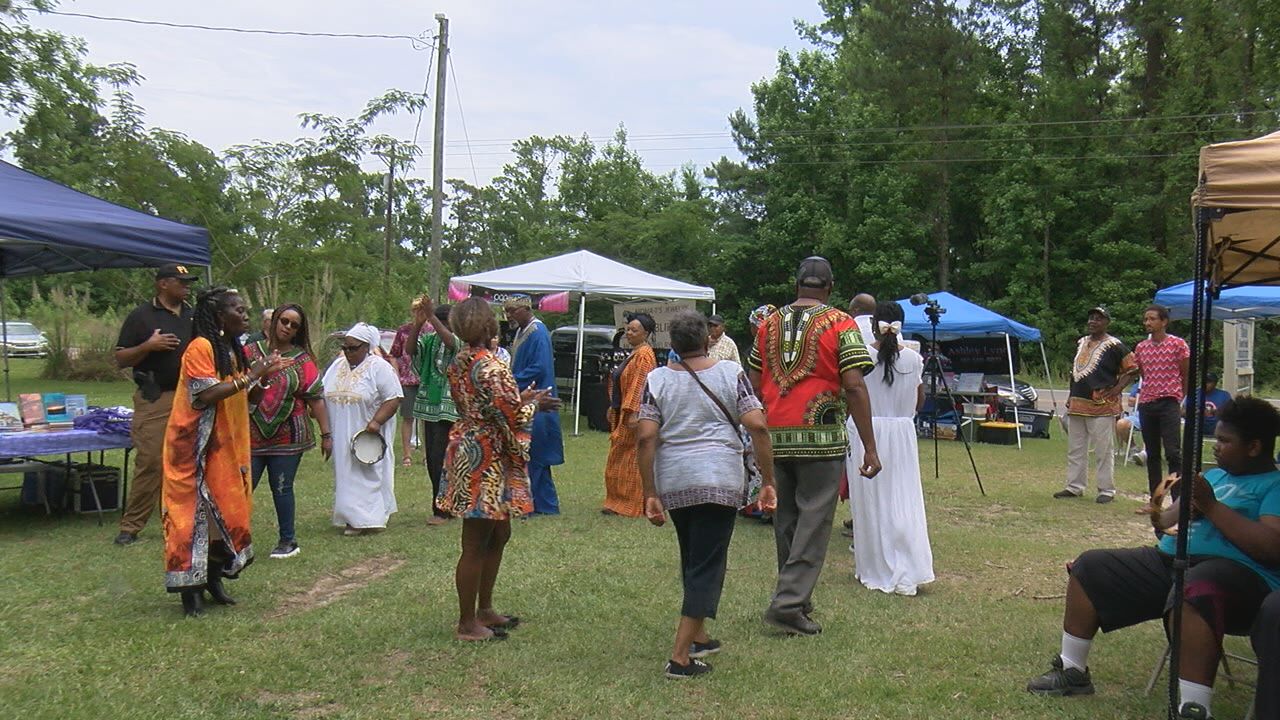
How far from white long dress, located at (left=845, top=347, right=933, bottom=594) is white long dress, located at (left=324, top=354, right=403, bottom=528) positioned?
11.4 feet

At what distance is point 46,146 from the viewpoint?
1873 cm

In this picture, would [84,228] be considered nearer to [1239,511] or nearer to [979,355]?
[1239,511]

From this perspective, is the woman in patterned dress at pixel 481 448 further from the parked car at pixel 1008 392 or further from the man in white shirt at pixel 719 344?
the parked car at pixel 1008 392

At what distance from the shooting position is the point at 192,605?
529 cm

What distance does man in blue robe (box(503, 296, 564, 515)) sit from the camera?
8156 millimetres

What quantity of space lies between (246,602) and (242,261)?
14901 millimetres

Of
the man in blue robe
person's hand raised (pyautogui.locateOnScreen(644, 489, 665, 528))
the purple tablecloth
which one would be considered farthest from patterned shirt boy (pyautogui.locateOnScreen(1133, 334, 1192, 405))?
the purple tablecloth

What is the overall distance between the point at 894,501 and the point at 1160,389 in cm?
452

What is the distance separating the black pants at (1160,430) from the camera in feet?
30.1

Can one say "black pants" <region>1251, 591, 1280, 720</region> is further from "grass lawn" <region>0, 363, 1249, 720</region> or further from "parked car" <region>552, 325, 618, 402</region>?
"parked car" <region>552, 325, 618, 402</region>

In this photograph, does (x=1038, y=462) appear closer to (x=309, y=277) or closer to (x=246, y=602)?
(x=246, y=602)

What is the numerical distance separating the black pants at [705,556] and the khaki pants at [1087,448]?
6.52m

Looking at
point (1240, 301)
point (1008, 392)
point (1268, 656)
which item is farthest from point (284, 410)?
point (1008, 392)

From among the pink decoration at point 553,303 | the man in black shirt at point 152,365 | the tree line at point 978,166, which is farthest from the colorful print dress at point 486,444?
the tree line at point 978,166
